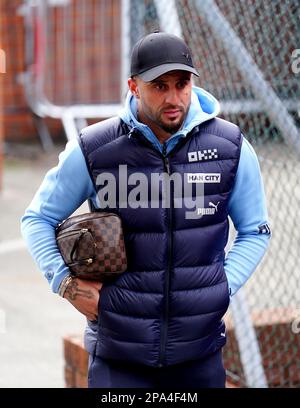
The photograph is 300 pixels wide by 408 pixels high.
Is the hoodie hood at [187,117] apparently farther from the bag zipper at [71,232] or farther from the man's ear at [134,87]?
the bag zipper at [71,232]

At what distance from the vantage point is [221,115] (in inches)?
219

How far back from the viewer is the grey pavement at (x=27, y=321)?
5.22 meters

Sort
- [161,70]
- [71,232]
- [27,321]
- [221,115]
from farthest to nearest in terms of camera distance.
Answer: [27,321]
[221,115]
[71,232]
[161,70]

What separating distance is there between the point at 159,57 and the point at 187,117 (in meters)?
0.23

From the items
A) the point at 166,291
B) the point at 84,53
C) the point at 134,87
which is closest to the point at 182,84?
the point at 134,87

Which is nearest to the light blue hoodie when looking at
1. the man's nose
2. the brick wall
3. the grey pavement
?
the man's nose

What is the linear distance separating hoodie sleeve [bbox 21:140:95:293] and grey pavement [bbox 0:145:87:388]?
202 cm

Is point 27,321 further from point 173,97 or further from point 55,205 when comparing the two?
point 173,97

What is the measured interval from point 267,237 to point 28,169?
8378mm

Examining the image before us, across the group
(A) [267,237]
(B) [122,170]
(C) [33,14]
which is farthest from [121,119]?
(C) [33,14]

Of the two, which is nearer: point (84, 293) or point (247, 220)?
point (84, 293)

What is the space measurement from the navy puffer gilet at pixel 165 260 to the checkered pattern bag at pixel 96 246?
0.06 meters

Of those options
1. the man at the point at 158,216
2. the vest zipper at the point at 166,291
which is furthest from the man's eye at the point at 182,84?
the vest zipper at the point at 166,291

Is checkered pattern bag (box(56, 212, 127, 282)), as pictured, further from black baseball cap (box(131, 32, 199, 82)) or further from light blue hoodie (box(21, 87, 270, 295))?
black baseball cap (box(131, 32, 199, 82))
